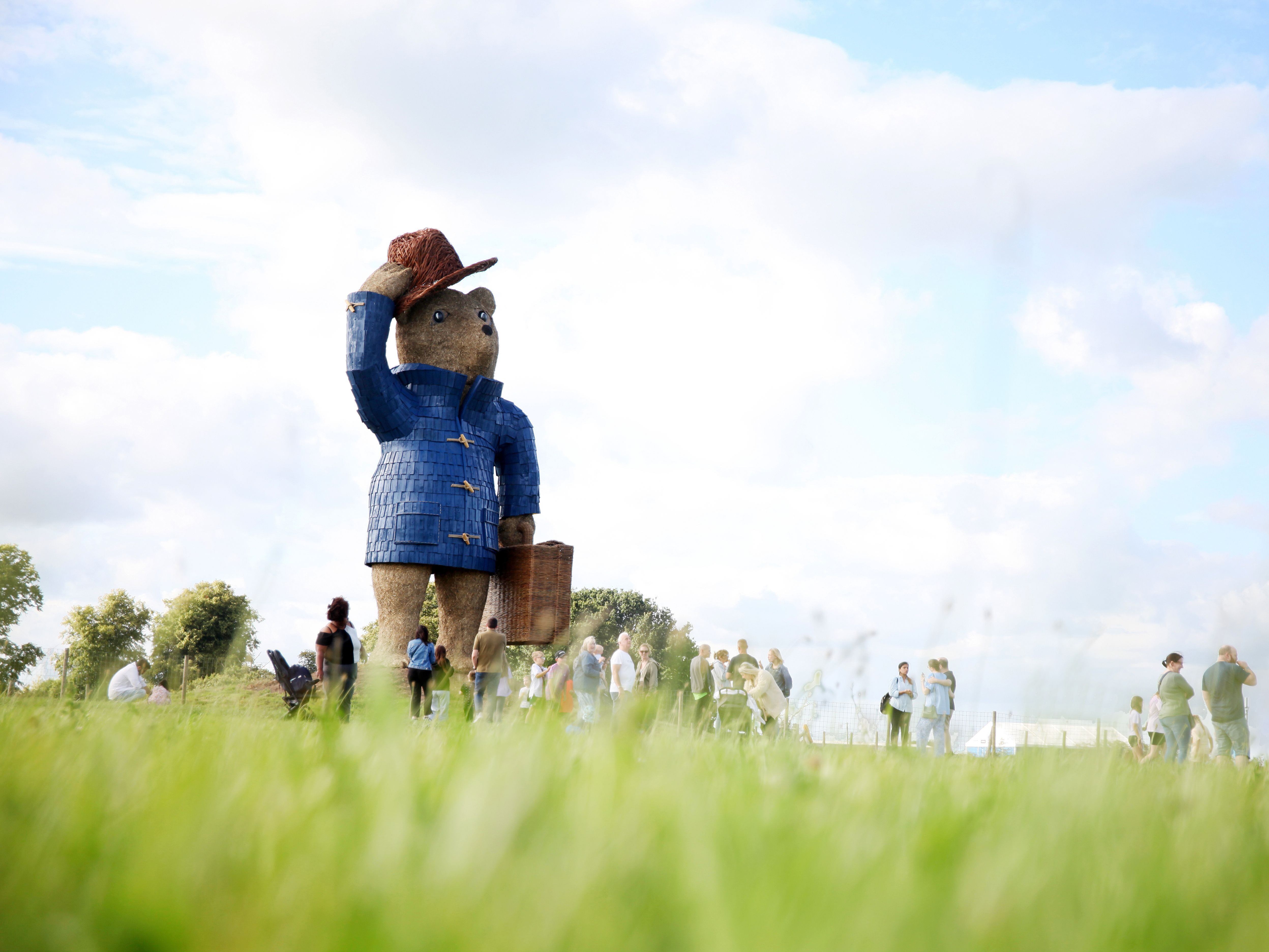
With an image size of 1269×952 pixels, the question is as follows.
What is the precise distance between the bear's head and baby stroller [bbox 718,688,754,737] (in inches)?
321

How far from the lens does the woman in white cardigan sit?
6.13 m

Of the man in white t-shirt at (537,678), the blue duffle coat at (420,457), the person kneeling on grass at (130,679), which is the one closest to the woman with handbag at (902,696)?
the man in white t-shirt at (537,678)

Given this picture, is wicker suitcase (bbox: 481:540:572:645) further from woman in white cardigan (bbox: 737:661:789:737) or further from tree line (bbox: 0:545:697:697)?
woman in white cardigan (bbox: 737:661:789:737)

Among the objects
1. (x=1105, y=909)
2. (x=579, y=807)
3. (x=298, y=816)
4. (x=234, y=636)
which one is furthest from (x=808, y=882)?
(x=234, y=636)

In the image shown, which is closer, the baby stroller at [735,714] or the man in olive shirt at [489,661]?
the baby stroller at [735,714]

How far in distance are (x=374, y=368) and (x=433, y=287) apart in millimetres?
1493

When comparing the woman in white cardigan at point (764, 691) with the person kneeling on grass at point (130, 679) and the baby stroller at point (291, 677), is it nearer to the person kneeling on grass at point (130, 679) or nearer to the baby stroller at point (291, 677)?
the baby stroller at point (291, 677)

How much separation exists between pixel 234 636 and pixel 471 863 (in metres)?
1.52

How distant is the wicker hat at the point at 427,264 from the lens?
1371 centimetres

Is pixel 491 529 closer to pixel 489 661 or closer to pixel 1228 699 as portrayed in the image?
pixel 489 661

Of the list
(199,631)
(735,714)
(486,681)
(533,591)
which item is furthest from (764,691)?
(199,631)

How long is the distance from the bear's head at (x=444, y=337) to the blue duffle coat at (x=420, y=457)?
169 mm

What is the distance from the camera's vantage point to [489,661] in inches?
384

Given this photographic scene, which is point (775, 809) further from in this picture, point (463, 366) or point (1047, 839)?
point (463, 366)
